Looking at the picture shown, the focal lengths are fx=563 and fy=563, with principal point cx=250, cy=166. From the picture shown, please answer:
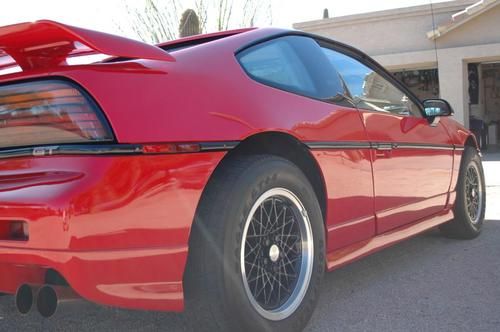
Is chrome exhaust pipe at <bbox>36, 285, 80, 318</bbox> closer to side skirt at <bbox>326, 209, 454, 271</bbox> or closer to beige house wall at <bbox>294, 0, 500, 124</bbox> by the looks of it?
side skirt at <bbox>326, 209, 454, 271</bbox>

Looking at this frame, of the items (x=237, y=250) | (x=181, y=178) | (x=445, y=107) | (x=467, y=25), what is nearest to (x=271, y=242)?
(x=237, y=250)

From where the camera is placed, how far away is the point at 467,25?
1589cm

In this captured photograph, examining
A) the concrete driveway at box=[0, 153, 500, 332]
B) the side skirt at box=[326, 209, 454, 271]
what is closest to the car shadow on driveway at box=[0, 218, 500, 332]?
the concrete driveway at box=[0, 153, 500, 332]

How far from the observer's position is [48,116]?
7.37 feet

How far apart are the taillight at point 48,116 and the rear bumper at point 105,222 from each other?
0.09m

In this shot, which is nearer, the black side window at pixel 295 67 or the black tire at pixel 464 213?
the black side window at pixel 295 67

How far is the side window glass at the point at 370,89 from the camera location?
11.9ft

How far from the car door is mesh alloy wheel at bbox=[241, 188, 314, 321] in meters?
0.82

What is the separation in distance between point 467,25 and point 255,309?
15408mm

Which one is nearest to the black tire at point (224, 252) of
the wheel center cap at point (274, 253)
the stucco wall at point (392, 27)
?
the wheel center cap at point (274, 253)

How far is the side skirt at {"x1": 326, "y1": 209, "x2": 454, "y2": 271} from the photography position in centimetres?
315

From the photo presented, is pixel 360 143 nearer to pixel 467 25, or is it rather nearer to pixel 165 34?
pixel 165 34

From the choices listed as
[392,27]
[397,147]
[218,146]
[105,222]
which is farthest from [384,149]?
[392,27]

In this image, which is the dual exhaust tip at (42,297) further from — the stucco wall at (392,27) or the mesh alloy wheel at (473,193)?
the stucco wall at (392,27)
